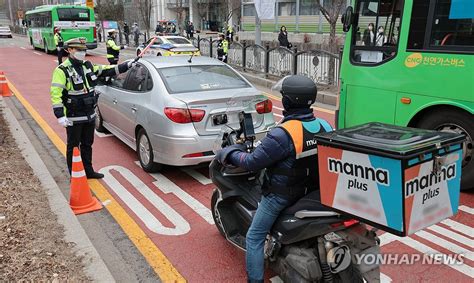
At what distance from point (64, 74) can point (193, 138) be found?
5.85 feet

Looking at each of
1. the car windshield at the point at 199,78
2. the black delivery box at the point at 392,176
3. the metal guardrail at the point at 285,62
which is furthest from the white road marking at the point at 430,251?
the metal guardrail at the point at 285,62

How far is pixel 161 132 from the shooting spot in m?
5.74

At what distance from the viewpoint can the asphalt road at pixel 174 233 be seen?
3775mm

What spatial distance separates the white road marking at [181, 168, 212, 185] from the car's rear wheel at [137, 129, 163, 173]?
0.42m

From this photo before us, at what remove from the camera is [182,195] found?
18.2 ft

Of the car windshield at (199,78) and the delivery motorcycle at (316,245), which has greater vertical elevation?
the car windshield at (199,78)

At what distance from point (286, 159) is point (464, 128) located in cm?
344

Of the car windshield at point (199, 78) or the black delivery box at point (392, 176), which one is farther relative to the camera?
the car windshield at point (199, 78)

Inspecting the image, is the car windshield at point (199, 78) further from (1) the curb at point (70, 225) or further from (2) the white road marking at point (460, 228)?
(2) the white road marking at point (460, 228)

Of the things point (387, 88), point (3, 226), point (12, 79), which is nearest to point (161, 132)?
point (3, 226)

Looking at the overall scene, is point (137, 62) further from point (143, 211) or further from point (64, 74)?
point (143, 211)

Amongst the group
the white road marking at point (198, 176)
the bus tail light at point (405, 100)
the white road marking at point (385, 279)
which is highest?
the bus tail light at point (405, 100)

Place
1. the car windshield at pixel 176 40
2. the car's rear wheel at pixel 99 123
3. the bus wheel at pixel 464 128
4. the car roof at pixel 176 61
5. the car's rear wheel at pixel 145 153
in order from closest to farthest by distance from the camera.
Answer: the bus wheel at pixel 464 128
the car's rear wheel at pixel 145 153
the car roof at pixel 176 61
the car's rear wheel at pixel 99 123
the car windshield at pixel 176 40

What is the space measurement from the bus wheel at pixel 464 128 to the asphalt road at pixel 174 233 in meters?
0.25
